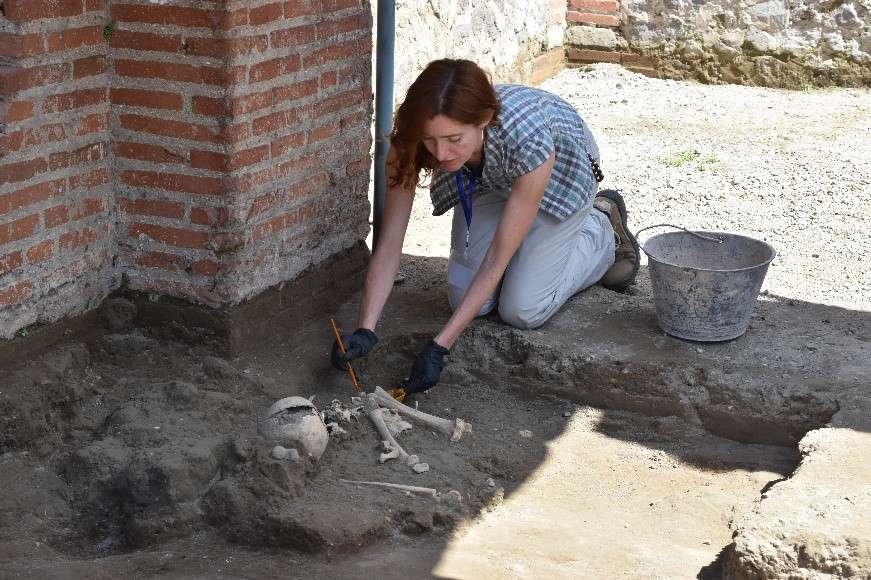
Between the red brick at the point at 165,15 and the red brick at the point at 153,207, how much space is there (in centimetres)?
63

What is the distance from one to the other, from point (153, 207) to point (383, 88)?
3.84 feet

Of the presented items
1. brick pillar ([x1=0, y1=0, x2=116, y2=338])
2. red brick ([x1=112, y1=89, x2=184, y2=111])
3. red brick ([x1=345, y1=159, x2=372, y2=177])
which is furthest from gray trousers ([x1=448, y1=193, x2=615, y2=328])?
brick pillar ([x1=0, y1=0, x2=116, y2=338])

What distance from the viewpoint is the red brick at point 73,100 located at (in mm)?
3621

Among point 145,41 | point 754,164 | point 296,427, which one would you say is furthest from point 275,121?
point 754,164

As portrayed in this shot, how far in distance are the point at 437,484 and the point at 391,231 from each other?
1057mm

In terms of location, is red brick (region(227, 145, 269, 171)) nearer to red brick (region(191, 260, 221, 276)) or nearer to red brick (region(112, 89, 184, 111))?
red brick (region(112, 89, 184, 111))

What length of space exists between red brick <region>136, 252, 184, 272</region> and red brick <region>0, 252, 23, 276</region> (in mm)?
511

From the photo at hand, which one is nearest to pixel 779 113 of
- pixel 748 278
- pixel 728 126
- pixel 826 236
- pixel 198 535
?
pixel 728 126

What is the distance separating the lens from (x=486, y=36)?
809 centimetres

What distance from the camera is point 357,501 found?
3.29m

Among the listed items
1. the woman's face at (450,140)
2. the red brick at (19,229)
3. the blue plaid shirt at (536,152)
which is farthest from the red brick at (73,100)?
the blue plaid shirt at (536,152)

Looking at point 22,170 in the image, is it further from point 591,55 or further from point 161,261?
point 591,55

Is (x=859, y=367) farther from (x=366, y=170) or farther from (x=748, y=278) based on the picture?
(x=366, y=170)

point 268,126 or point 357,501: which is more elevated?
point 268,126
